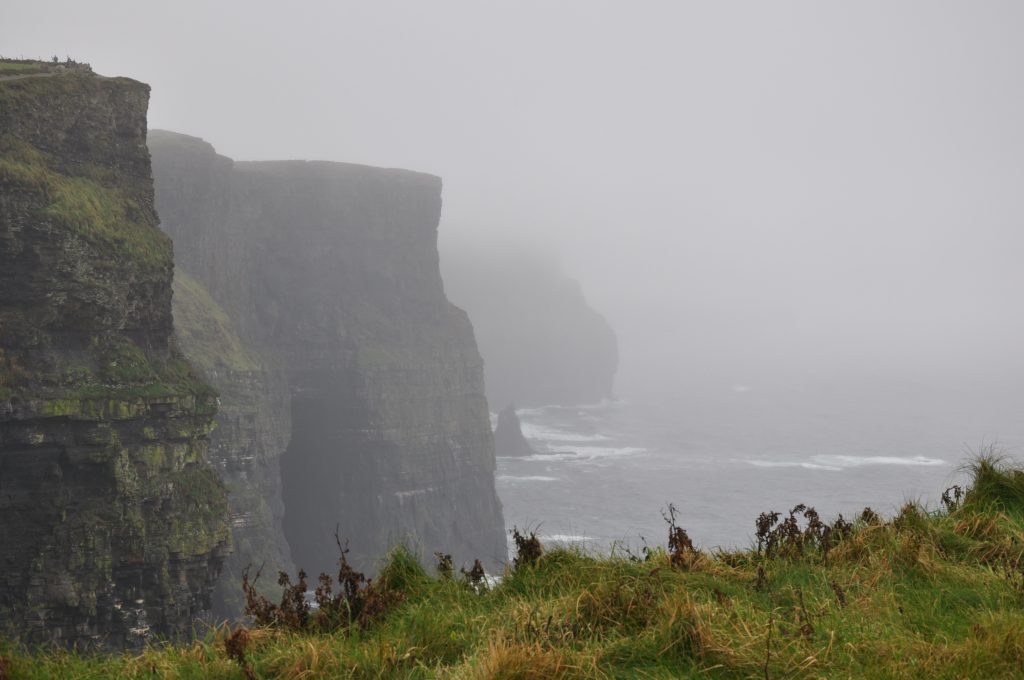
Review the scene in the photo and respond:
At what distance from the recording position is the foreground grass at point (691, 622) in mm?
5348

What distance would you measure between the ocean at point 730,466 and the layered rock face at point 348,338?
42.1ft

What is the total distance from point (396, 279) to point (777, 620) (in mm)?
98810

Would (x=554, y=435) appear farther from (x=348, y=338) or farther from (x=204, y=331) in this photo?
(x=204, y=331)

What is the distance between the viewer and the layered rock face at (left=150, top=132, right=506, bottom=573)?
286 feet

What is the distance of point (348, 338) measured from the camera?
9406cm

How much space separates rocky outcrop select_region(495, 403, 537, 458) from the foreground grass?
138286mm

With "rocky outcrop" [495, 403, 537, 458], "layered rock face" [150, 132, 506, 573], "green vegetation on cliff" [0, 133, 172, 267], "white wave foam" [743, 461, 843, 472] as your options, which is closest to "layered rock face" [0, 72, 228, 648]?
"green vegetation on cliff" [0, 133, 172, 267]

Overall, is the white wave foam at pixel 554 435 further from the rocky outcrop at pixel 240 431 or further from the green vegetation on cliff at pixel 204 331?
the green vegetation on cliff at pixel 204 331

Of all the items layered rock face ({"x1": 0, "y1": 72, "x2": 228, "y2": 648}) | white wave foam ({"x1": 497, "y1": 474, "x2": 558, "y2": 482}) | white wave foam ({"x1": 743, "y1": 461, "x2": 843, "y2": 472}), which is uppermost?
layered rock face ({"x1": 0, "y1": 72, "x2": 228, "y2": 648})

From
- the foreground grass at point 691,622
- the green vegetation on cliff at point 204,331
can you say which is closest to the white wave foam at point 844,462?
the green vegetation on cliff at point 204,331

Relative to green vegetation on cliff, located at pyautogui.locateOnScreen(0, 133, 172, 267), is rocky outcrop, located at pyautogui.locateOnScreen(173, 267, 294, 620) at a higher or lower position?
lower

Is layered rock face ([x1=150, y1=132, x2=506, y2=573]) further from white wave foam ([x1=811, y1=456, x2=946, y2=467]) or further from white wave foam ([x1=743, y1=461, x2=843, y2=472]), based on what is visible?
white wave foam ([x1=811, y1=456, x2=946, y2=467])

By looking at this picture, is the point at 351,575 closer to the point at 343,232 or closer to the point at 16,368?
the point at 16,368

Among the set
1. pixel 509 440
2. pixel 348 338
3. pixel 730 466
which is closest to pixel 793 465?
pixel 730 466
